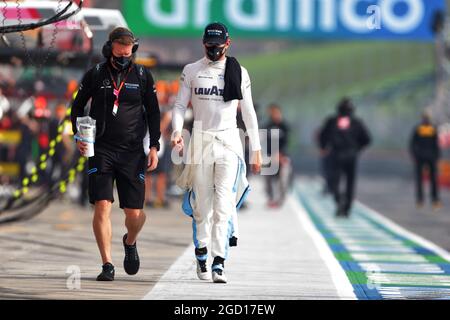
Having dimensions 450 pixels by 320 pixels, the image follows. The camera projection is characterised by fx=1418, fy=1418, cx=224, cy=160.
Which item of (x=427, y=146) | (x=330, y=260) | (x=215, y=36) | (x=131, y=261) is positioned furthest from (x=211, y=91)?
(x=427, y=146)

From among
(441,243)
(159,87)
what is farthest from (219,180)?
(159,87)

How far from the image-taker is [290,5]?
34.9 meters

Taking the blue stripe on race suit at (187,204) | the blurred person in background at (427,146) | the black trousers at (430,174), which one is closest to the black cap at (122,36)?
the blue stripe on race suit at (187,204)

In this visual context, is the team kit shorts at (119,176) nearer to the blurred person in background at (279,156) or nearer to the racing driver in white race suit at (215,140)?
the racing driver in white race suit at (215,140)

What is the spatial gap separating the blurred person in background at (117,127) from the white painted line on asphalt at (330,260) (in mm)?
1667

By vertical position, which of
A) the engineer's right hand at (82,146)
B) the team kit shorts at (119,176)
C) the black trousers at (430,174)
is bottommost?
the black trousers at (430,174)

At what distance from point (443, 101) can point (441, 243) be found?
765 inches

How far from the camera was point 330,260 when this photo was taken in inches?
524

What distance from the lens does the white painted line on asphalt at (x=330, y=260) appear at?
10290mm

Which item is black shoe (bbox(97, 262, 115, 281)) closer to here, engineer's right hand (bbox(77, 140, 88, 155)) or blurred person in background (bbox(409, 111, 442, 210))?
engineer's right hand (bbox(77, 140, 88, 155))

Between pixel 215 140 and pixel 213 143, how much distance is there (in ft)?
0.09

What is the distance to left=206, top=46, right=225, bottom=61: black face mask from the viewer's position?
420 inches

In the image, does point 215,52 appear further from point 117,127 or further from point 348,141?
point 348,141

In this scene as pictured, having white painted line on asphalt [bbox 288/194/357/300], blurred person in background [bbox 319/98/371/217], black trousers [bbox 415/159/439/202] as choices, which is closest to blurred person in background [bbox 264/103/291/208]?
white painted line on asphalt [bbox 288/194/357/300]
